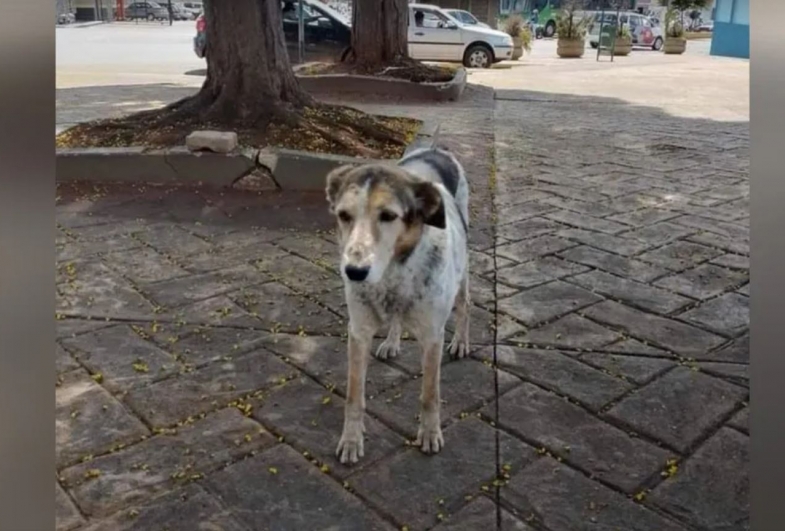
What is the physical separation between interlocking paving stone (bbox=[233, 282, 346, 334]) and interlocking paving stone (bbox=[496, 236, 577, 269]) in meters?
1.38

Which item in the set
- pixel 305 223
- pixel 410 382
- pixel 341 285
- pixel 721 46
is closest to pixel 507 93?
pixel 305 223

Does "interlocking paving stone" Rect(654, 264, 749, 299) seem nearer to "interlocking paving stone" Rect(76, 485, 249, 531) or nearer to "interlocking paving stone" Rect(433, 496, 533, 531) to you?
"interlocking paving stone" Rect(433, 496, 533, 531)

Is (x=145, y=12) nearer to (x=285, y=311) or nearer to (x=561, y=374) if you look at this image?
(x=285, y=311)

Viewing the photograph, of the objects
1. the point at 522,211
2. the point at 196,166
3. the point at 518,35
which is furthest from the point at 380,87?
the point at 518,35

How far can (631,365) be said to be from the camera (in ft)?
11.2

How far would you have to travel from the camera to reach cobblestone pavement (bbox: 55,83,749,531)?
243cm

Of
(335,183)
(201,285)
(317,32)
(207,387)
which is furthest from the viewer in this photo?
(317,32)

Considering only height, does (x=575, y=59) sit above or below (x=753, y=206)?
above

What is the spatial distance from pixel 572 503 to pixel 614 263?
261 centimetres

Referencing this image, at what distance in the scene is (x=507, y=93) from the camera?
1416 cm

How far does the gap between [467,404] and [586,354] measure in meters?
0.80

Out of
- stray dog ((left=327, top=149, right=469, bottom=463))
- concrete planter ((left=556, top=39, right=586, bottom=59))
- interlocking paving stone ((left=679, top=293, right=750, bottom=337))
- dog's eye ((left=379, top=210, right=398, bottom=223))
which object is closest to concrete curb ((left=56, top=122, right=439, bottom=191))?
interlocking paving stone ((left=679, top=293, right=750, bottom=337))

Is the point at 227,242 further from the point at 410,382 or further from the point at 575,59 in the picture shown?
the point at 575,59

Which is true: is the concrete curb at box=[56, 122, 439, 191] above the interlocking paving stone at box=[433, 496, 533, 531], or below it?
above
